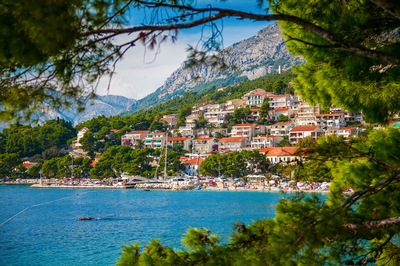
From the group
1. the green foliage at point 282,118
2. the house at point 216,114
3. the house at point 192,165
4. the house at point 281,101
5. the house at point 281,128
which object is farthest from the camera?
the house at point 216,114

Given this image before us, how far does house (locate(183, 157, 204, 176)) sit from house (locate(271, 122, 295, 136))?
1499 centimetres

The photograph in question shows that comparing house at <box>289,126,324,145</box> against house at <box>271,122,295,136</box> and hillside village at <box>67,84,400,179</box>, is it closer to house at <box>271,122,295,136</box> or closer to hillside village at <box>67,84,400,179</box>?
hillside village at <box>67,84,400,179</box>

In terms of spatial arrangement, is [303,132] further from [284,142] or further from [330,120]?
[330,120]

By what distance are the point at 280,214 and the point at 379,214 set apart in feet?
4.81

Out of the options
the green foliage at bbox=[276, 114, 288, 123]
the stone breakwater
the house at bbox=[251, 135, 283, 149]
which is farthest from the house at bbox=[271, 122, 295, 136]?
the stone breakwater

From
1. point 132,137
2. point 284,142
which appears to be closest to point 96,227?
point 284,142

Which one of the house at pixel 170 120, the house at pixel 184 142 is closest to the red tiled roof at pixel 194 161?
the house at pixel 184 142

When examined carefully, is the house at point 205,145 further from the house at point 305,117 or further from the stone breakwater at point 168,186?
the house at point 305,117

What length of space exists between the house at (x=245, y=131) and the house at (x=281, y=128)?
151 inches

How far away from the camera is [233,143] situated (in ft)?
199

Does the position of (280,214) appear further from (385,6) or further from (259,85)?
(259,85)

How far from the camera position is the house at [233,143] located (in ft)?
197

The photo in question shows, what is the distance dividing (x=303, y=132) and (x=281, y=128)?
9.09 m

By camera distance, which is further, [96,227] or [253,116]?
[253,116]
